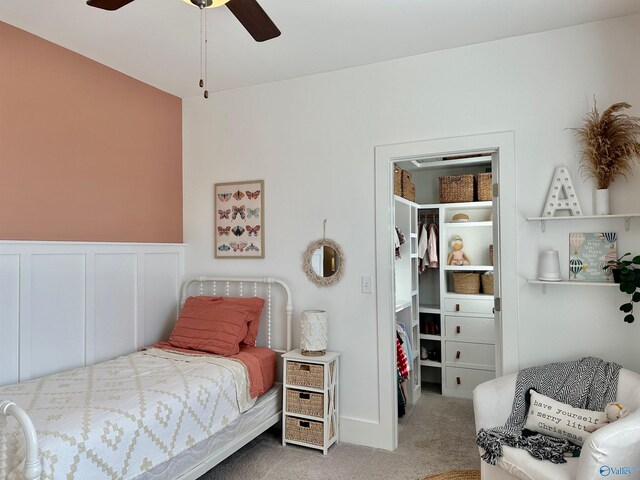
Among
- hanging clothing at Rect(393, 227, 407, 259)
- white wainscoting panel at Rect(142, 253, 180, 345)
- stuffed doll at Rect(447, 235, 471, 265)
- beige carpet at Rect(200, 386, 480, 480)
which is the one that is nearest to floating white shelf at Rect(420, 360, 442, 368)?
beige carpet at Rect(200, 386, 480, 480)

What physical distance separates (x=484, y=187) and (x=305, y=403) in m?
2.59

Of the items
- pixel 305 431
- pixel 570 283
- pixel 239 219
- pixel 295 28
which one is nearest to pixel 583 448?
pixel 570 283

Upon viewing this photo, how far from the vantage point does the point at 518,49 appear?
2762mm

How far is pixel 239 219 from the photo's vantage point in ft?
11.9

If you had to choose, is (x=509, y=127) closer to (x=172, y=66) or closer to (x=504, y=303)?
(x=504, y=303)

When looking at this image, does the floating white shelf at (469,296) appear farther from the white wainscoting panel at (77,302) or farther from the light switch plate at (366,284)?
the white wainscoting panel at (77,302)

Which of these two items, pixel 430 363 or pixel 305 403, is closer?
pixel 305 403

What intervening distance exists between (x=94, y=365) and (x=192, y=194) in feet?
5.27

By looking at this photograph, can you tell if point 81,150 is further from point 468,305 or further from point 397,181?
point 468,305

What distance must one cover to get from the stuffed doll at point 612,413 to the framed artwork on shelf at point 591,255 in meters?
0.76

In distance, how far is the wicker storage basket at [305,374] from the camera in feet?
9.75

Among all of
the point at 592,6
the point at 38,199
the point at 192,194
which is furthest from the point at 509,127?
the point at 38,199

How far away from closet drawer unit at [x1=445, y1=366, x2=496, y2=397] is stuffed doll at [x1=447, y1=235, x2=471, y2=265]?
103 centimetres

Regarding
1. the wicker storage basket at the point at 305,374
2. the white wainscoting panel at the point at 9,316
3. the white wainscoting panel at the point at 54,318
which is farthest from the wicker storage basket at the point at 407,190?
the white wainscoting panel at the point at 9,316
